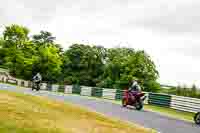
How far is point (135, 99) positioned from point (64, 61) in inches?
3043

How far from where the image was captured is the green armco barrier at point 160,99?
31.7 m

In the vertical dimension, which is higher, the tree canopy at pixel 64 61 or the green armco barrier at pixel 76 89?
the tree canopy at pixel 64 61

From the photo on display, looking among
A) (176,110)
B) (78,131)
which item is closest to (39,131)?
(78,131)

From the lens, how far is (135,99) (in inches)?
1032

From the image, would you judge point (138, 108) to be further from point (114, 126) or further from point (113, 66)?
point (113, 66)

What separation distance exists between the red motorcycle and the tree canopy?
4748cm

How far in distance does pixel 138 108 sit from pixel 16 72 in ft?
227

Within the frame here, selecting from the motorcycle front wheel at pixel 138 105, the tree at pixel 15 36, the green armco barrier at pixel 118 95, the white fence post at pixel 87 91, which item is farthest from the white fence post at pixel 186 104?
the tree at pixel 15 36

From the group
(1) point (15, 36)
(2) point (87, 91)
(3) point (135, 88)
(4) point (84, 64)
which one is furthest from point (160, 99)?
(1) point (15, 36)

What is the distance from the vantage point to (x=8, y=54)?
93.6 metres

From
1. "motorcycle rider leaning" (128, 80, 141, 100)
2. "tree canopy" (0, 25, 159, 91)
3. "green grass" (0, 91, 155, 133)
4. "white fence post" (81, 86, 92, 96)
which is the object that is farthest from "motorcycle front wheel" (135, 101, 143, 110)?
"tree canopy" (0, 25, 159, 91)

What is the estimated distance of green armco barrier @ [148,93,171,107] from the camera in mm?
31719

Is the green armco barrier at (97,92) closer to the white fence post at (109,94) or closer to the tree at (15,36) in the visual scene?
the white fence post at (109,94)

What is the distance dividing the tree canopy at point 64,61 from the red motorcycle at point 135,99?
4748cm
